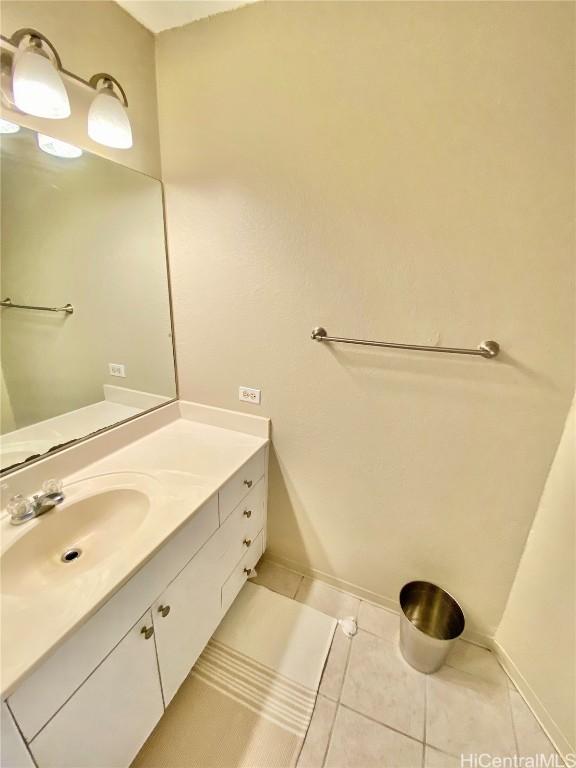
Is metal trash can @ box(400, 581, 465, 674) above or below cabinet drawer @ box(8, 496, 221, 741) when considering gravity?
below

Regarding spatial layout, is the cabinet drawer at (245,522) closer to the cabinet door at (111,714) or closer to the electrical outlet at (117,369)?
the cabinet door at (111,714)

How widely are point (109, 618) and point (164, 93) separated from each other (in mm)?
1779

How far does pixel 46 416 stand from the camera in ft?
3.65

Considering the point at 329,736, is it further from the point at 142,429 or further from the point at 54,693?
the point at 142,429

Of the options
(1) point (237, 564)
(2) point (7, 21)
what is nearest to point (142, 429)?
(1) point (237, 564)

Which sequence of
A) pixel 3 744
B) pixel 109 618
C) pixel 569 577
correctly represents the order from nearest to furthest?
1. pixel 3 744
2. pixel 109 618
3. pixel 569 577

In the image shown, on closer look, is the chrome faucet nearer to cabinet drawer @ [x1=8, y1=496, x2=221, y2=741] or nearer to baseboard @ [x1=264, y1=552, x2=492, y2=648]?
cabinet drawer @ [x1=8, y1=496, x2=221, y2=741]

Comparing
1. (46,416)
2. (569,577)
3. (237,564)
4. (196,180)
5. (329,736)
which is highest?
(196,180)

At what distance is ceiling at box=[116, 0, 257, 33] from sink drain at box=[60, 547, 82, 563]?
180 cm

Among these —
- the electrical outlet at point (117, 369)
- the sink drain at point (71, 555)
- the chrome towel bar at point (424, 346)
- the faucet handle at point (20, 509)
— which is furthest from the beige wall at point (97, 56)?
the sink drain at point (71, 555)

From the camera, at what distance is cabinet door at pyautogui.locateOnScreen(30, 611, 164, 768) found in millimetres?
657

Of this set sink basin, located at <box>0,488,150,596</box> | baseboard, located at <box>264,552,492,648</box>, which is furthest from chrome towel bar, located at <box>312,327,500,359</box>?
baseboard, located at <box>264,552,492,648</box>

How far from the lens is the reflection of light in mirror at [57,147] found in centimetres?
97

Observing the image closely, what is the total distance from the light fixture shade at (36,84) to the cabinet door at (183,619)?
4.59ft
